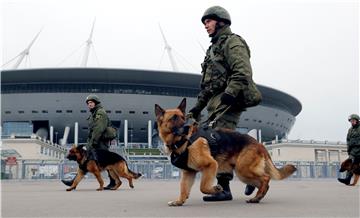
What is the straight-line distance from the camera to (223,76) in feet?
17.1

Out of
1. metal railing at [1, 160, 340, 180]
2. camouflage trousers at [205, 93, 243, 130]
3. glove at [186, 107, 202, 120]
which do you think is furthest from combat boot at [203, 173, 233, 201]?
metal railing at [1, 160, 340, 180]

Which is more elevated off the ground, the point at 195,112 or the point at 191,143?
the point at 195,112

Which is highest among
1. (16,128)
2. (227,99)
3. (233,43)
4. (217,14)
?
(16,128)

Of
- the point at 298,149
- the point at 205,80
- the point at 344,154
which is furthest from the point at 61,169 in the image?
the point at 344,154

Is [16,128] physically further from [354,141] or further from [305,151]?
[354,141]

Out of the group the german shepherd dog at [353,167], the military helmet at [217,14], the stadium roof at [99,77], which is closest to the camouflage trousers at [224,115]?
the military helmet at [217,14]

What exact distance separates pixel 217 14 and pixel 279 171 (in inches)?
83.9

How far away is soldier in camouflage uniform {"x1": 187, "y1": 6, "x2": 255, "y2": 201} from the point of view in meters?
4.88

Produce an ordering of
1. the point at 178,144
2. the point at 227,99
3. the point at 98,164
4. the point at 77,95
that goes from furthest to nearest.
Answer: the point at 77,95
the point at 98,164
the point at 227,99
the point at 178,144

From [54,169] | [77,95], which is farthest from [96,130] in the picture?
[77,95]

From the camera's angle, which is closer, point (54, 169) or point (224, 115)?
point (224, 115)

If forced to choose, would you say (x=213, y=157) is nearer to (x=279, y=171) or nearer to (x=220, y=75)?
(x=279, y=171)

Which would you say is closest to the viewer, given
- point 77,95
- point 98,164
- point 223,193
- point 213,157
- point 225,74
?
point 213,157

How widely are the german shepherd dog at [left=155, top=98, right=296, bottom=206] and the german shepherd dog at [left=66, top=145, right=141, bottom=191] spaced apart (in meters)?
4.38
